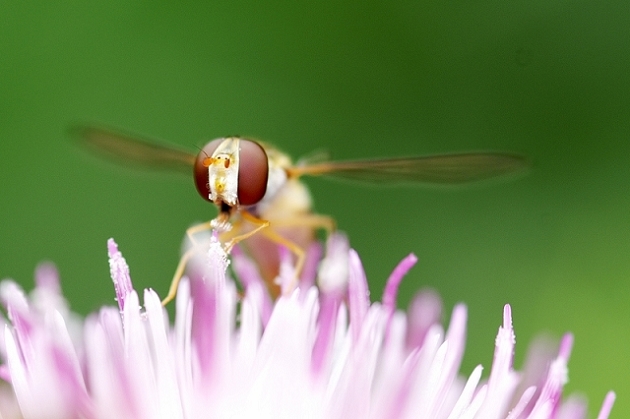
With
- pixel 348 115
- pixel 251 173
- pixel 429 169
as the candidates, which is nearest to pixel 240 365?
pixel 251 173

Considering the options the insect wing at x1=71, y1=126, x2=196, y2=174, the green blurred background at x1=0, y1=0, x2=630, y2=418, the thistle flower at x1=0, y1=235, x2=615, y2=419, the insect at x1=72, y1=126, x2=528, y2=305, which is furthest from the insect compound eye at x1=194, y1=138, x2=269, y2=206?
the green blurred background at x1=0, y1=0, x2=630, y2=418

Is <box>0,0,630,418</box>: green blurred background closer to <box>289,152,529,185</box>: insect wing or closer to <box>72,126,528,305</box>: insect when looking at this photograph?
<box>72,126,528,305</box>: insect

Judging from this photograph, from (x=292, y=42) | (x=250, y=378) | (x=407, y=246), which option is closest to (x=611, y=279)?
(x=407, y=246)

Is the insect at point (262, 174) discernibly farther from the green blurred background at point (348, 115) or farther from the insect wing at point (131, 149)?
the green blurred background at point (348, 115)

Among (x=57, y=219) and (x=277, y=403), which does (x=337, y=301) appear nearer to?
(x=277, y=403)

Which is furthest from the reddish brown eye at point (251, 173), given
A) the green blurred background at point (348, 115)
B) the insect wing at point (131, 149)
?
the green blurred background at point (348, 115)

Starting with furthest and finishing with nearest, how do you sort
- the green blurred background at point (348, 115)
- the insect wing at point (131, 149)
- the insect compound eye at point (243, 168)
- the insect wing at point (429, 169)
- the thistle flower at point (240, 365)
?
the green blurred background at point (348, 115), the insect wing at point (131, 149), the insect wing at point (429, 169), the insect compound eye at point (243, 168), the thistle flower at point (240, 365)

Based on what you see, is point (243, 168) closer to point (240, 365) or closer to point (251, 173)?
point (251, 173)
